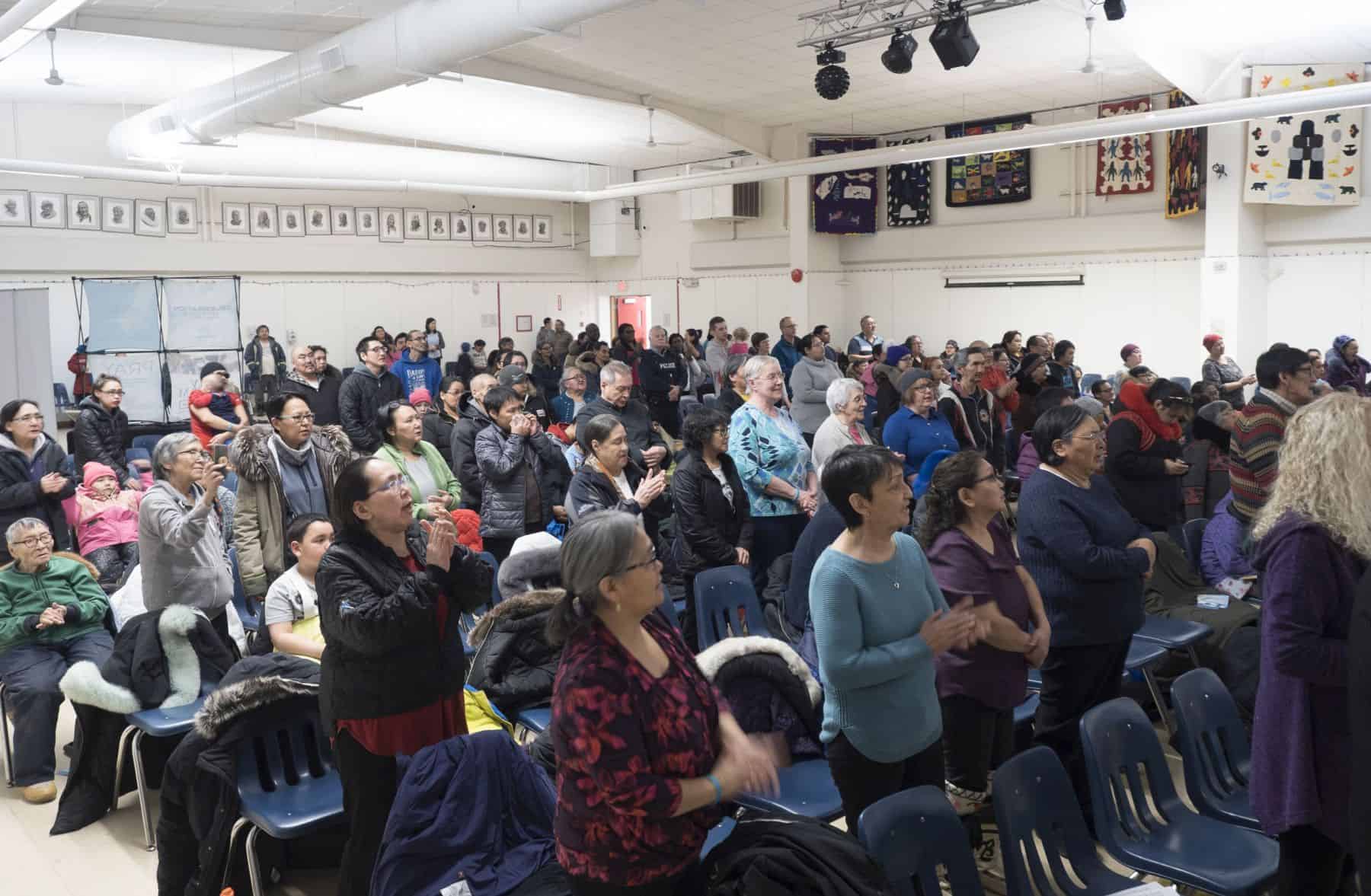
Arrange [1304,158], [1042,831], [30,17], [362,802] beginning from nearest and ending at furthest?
[1042,831]
[362,802]
[30,17]
[1304,158]

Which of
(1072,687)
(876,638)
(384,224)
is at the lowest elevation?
(1072,687)

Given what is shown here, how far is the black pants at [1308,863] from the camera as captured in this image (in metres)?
2.41

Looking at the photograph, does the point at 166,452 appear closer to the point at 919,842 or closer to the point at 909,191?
the point at 919,842

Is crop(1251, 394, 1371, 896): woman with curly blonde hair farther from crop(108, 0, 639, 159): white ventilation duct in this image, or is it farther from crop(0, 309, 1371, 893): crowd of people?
crop(108, 0, 639, 159): white ventilation duct

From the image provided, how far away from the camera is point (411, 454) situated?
16.8 ft

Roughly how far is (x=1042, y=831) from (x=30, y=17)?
656 cm

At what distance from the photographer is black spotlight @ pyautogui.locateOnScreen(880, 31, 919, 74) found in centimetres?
839

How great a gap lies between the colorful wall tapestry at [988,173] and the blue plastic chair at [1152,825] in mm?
12023

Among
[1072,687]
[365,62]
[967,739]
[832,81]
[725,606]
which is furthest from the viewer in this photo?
[832,81]

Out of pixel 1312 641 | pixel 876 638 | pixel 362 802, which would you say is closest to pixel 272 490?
pixel 362 802

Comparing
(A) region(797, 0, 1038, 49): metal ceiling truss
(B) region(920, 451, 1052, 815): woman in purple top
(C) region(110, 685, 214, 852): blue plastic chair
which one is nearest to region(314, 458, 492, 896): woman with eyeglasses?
(C) region(110, 685, 214, 852): blue plastic chair

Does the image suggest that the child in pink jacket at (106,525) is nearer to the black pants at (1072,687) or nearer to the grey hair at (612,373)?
the grey hair at (612,373)

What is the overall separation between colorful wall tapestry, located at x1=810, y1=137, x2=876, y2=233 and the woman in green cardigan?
11470 mm

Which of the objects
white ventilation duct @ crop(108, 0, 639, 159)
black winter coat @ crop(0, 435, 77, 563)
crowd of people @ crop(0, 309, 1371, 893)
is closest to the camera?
crowd of people @ crop(0, 309, 1371, 893)
